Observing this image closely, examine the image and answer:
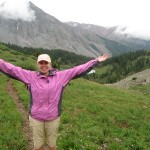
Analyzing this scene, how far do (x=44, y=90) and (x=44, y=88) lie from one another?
76mm

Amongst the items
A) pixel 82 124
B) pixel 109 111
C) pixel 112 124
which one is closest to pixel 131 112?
pixel 109 111

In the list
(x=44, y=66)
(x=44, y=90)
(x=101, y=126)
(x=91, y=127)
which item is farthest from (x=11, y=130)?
(x=44, y=66)

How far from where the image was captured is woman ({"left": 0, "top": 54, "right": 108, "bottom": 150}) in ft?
41.7

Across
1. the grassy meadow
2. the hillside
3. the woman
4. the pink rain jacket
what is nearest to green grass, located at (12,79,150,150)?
the grassy meadow

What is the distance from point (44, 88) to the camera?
12664mm

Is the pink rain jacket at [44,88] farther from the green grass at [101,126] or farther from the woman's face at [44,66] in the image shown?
the green grass at [101,126]

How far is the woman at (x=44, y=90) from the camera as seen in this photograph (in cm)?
1270

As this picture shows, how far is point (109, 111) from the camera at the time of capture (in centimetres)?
2872

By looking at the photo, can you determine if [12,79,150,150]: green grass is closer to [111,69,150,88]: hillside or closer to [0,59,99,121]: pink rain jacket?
[0,59,99,121]: pink rain jacket

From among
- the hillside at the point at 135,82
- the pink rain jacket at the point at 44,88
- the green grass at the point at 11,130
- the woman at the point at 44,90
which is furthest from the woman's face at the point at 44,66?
the hillside at the point at 135,82

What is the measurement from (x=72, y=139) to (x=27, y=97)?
12581mm

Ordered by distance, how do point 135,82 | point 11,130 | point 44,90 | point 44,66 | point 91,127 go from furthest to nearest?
1. point 135,82
2. point 91,127
3. point 11,130
4. point 44,66
5. point 44,90

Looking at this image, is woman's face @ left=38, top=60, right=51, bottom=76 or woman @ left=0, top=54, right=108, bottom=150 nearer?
woman @ left=0, top=54, right=108, bottom=150

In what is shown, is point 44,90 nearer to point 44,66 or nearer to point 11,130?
point 44,66
